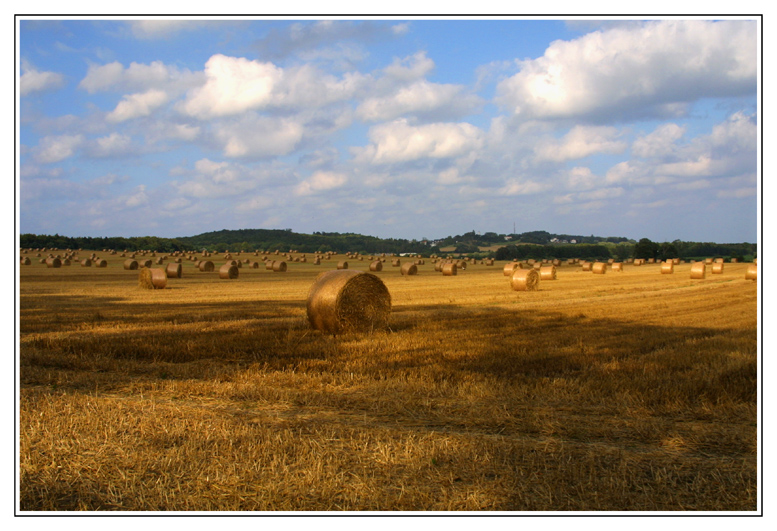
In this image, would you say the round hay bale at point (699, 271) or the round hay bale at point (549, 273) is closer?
the round hay bale at point (549, 273)

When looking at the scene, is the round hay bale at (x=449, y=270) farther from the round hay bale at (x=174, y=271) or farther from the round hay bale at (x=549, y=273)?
the round hay bale at (x=174, y=271)

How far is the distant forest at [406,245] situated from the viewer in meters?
76.4

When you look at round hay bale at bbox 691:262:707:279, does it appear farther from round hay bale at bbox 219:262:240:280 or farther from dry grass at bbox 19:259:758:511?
round hay bale at bbox 219:262:240:280

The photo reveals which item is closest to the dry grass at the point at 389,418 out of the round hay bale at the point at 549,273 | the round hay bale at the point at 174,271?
the round hay bale at the point at 549,273

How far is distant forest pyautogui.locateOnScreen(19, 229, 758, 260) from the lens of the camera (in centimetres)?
7638

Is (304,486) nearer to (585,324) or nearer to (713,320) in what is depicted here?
(585,324)

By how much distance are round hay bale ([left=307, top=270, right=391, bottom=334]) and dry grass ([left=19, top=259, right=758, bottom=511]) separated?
533 millimetres

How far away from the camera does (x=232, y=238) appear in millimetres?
111812

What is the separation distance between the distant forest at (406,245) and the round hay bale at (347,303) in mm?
50612

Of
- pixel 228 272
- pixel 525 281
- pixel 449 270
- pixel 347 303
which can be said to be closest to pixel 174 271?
pixel 228 272

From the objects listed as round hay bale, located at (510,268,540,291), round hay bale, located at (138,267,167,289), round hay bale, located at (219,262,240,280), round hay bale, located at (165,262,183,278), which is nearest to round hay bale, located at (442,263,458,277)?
round hay bale, located at (219,262,240,280)

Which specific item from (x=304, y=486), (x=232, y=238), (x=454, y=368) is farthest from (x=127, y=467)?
(x=232, y=238)
